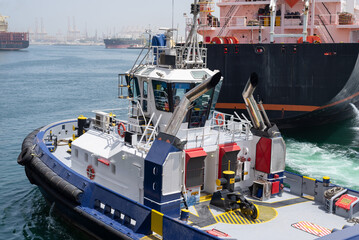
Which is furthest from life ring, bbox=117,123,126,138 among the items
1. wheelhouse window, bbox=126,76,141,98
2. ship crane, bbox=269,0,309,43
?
ship crane, bbox=269,0,309,43

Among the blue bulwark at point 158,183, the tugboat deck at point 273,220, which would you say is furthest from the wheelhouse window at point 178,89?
the tugboat deck at point 273,220

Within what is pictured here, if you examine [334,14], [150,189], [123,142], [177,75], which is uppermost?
[334,14]

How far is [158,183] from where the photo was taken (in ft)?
30.1

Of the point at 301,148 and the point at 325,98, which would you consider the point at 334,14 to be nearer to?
the point at 325,98

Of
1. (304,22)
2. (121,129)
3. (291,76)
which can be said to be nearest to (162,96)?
(121,129)

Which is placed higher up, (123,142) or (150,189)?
(123,142)

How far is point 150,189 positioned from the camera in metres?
9.45

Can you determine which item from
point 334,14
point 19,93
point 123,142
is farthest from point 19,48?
point 123,142

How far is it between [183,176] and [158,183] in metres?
0.79

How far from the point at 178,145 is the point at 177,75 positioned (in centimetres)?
Result: 232

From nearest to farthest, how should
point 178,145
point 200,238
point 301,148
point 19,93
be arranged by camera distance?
point 200,238, point 178,145, point 301,148, point 19,93

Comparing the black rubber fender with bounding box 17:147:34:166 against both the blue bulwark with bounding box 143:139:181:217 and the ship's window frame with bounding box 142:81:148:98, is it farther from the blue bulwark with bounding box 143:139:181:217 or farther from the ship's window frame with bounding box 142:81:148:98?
the blue bulwark with bounding box 143:139:181:217

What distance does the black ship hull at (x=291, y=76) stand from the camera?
2320cm

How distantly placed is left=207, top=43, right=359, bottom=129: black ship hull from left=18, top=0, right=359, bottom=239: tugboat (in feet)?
41.0
